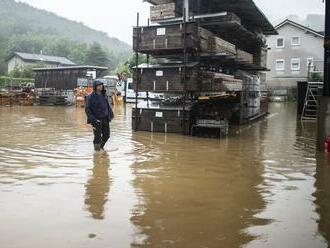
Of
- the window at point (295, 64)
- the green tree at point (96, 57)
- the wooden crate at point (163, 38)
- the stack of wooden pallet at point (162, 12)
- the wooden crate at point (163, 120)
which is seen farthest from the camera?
the green tree at point (96, 57)

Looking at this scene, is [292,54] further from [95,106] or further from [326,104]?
[95,106]

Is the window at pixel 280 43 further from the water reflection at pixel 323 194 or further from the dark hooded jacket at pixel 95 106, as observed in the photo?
the dark hooded jacket at pixel 95 106

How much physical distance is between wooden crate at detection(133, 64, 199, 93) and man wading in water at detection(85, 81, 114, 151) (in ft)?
15.8

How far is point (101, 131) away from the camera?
1118 centimetres

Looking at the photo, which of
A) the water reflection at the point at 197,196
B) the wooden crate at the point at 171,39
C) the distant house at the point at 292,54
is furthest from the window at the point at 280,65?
the water reflection at the point at 197,196

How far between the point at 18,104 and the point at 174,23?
67.4 ft

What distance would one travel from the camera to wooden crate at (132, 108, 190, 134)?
51.5 feet

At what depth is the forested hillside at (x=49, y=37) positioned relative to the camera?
88319 mm

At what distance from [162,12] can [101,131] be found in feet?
23.3

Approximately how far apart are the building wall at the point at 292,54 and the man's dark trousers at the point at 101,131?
47039 millimetres

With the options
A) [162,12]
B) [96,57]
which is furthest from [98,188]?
[96,57]

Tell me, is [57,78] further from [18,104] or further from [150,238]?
[150,238]

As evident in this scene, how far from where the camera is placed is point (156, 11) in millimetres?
16766

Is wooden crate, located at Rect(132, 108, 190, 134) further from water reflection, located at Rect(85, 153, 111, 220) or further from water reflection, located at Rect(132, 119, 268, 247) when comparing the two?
water reflection, located at Rect(85, 153, 111, 220)
